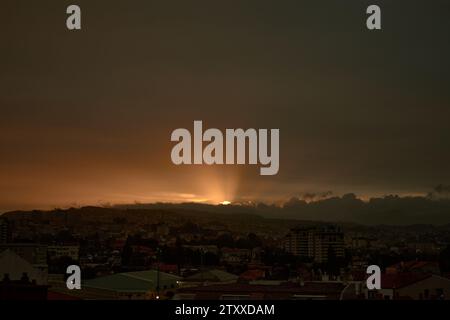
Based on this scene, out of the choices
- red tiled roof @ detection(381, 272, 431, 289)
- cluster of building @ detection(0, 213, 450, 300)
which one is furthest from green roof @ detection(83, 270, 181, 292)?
red tiled roof @ detection(381, 272, 431, 289)

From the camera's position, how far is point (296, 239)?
7.37 m

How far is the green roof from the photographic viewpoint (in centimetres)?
679

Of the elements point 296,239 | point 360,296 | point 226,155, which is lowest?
point 360,296

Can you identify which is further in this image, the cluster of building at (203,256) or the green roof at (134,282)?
the cluster of building at (203,256)

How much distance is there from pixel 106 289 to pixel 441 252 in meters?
3.45

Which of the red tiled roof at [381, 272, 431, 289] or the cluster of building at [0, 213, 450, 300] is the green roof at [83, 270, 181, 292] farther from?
the red tiled roof at [381, 272, 431, 289]

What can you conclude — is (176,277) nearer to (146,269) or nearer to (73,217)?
(146,269)

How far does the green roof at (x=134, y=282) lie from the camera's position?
679cm

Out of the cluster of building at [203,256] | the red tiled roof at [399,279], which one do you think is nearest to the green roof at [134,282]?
A: the cluster of building at [203,256]

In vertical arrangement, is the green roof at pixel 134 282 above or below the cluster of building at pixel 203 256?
below

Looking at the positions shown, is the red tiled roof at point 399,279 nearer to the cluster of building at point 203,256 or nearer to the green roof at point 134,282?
the cluster of building at point 203,256
